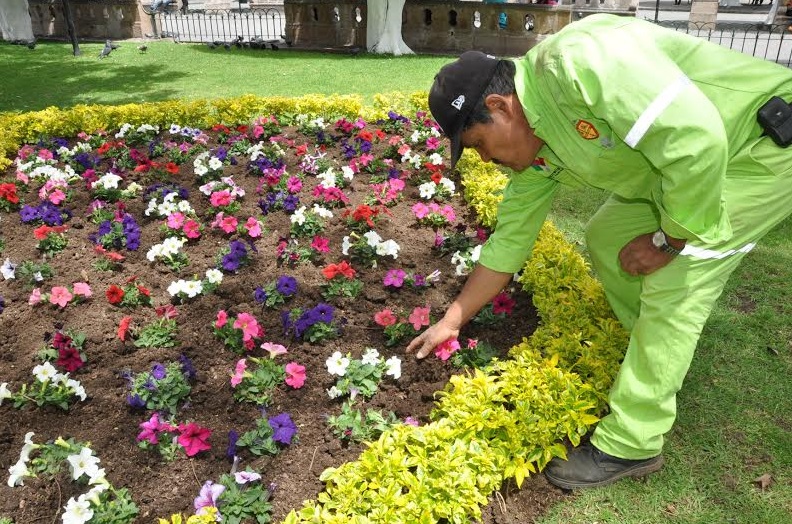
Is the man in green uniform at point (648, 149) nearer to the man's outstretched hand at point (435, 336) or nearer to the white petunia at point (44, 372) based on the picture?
the man's outstretched hand at point (435, 336)

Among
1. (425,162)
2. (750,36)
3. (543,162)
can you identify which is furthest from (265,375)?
(750,36)

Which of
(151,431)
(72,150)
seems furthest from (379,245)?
(72,150)

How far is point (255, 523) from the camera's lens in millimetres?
2367

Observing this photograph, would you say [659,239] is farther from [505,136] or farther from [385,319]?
[385,319]

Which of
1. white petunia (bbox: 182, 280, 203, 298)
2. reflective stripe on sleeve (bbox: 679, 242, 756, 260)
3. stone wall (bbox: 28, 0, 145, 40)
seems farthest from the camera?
stone wall (bbox: 28, 0, 145, 40)

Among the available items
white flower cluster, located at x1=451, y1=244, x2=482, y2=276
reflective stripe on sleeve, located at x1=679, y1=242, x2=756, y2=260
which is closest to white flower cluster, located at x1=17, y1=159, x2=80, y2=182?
white flower cluster, located at x1=451, y1=244, x2=482, y2=276

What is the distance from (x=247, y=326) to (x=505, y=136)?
1780 mm

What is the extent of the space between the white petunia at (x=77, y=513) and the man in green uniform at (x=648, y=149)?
192 cm

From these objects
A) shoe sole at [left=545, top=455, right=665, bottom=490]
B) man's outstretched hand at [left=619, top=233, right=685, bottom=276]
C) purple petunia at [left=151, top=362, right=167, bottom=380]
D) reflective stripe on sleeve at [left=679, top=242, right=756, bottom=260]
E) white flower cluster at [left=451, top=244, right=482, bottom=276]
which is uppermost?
reflective stripe on sleeve at [left=679, top=242, right=756, bottom=260]

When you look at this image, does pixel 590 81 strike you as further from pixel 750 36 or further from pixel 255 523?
pixel 750 36

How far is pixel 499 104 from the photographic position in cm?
221

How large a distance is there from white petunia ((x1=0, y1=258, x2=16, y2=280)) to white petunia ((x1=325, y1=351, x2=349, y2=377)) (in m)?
2.46

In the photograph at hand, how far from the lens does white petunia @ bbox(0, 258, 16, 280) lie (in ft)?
13.2

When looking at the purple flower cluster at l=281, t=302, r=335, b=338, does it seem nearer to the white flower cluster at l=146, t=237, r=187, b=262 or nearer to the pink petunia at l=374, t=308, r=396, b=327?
the pink petunia at l=374, t=308, r=396, b=327
